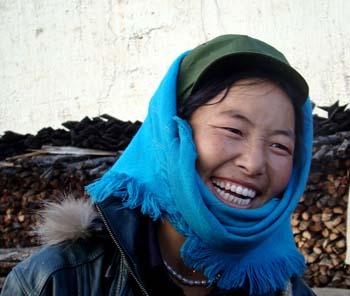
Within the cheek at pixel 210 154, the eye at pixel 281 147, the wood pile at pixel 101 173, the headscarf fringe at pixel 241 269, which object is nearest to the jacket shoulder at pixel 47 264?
the headscarf fringe at pixel 241 269

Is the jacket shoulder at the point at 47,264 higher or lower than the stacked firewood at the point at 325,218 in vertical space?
higher

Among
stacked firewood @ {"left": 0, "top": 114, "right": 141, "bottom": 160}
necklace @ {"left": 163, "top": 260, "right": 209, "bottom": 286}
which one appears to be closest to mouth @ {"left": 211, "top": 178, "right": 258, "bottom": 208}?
necklace @ {"left": 163, "top": 260, "right": 209, "bottom": 286}

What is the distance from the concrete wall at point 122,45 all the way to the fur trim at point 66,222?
485 centimetres

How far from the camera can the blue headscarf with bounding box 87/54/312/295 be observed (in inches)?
66.4

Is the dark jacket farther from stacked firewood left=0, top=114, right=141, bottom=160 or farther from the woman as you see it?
stacked firewood left=0, top=114, right=141, bottom=160

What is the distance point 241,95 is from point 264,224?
0.45m

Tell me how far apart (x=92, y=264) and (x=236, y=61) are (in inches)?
33.0

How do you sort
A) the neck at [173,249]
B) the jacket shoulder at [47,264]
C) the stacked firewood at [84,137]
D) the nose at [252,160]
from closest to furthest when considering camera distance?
1. the jacket shoulder at [47,264]
2. the nose at [252,160]
3. the neck at [173,249]
4. the stacked firewood at [84,137]

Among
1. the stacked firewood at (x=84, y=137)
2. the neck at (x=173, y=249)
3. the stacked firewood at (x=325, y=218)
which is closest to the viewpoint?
the neck at (x=173, y=249)

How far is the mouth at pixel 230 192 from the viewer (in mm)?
1741

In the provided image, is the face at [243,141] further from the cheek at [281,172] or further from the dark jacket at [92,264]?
the dark jacket at [92,264]

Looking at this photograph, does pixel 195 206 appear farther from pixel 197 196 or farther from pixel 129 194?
pixel 129 194

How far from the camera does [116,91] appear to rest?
24.1 ft

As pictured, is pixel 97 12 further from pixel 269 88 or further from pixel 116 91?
pixel 269 88
